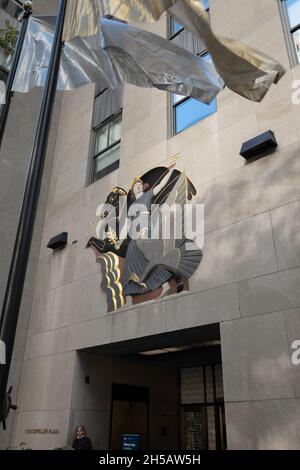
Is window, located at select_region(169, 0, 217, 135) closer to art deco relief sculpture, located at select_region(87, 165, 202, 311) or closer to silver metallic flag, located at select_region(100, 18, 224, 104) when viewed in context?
art deco relief sculpture, located at select_region(87, 165, 202, 311)

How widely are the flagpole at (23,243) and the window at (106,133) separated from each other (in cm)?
882

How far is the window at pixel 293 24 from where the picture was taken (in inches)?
416

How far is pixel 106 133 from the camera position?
53.6 ft

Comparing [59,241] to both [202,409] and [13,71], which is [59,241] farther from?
[13,71]

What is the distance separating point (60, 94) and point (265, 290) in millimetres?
15228

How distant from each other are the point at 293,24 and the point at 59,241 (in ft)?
32.0

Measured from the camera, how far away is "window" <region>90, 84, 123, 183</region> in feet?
50.4

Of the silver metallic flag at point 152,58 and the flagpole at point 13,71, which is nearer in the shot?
the flagpole at point 13,71

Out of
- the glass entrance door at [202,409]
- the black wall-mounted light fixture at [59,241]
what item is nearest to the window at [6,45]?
the black wall-mounted light fixture at [59,241]

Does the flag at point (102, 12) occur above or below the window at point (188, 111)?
below

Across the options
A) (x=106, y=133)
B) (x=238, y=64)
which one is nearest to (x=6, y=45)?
(x=106, y=133)

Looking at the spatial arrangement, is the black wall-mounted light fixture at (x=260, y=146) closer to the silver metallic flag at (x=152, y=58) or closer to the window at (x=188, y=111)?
the silver metallic flag at (x=152, y=58)

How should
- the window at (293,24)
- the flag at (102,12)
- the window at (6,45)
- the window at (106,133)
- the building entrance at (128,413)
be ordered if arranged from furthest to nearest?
the window at (6,45) < the window at (106,133) < the building entrance at (128,413) < the window at (293,24) < the flag at (102,12)

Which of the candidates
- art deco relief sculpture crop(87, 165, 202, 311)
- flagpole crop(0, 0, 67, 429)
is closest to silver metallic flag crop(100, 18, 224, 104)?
flagpole crop(0, 0, 67, 429)
